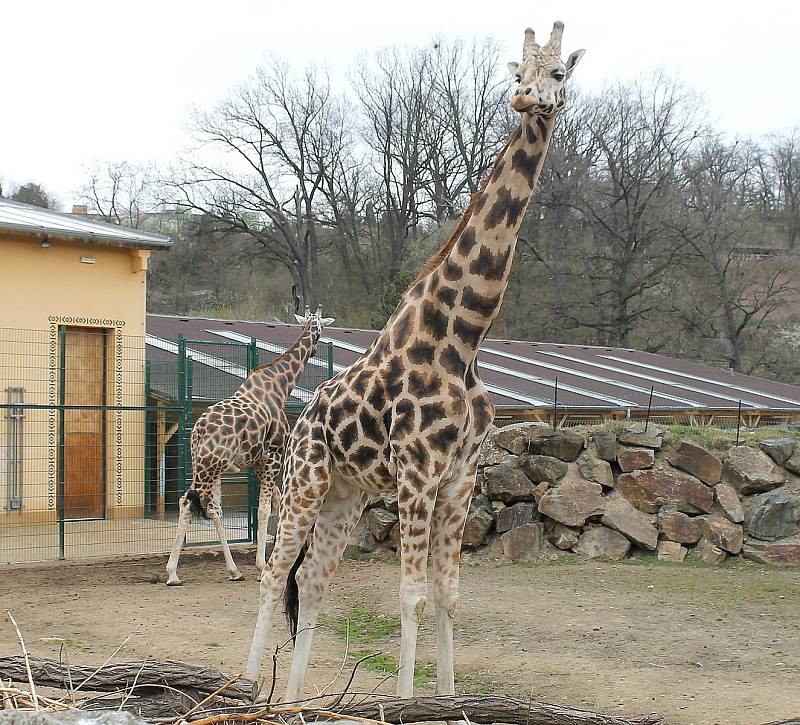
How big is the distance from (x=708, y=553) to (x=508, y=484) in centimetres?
227

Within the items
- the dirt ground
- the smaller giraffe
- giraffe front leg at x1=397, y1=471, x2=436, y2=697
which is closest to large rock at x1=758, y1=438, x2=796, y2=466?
the dirt ground

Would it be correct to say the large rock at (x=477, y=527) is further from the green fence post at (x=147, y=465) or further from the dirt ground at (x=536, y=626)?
the green fence post at (x=147, y=465)

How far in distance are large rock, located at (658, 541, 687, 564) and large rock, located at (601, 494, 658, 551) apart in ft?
0.31

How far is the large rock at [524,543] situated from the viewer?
1031 centimetres

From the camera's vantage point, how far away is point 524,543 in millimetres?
10336

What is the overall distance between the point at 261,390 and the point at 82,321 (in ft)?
14.5

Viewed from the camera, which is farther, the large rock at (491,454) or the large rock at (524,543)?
the large rock at (491,454)

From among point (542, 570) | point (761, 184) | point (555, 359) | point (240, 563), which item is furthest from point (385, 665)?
point (761, 184)

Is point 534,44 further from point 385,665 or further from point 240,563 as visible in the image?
point 240,563

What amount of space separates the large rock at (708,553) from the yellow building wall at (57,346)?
7.32m

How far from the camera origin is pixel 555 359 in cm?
2058

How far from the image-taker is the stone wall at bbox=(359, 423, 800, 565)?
9.73 m

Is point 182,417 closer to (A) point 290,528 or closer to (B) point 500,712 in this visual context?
(A) point 290,528

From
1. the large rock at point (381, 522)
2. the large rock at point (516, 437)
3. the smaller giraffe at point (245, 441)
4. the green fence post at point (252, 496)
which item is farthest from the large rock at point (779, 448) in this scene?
the green fence post at point (252, 496)
